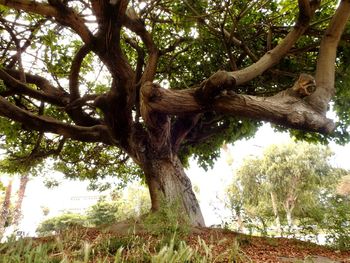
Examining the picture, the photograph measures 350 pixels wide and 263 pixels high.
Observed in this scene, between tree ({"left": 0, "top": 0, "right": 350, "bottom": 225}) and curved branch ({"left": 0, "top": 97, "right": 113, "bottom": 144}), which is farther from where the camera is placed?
curved branch ({"left": 0, "top": 97, "right": 113, "bottom": 144})

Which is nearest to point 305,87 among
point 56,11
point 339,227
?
point 339,227

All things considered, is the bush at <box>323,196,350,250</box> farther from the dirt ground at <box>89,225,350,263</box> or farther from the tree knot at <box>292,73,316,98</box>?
the tree knot at <box>292,73,316,98</box>

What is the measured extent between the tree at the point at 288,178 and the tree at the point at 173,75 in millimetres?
10784

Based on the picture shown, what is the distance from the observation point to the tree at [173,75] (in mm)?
4531

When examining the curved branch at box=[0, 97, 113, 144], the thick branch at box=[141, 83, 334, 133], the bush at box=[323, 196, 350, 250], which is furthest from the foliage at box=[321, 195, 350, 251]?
the curved branch at box=[0, 97, 113, 144]

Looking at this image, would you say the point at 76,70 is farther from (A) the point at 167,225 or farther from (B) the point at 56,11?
(A) the point at 167,225

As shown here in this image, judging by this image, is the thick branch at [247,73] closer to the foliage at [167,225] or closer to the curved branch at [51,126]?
the foliage at [167,225]

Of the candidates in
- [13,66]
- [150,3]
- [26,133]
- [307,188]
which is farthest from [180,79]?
[307,188]

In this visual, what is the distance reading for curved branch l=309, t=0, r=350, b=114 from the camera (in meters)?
4.68

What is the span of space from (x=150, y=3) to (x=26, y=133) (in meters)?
6.26

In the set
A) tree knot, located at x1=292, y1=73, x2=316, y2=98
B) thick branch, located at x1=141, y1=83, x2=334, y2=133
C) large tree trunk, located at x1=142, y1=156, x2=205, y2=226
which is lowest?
large tree trunk, located at x1=142, y1=156, x2=205, y2=226

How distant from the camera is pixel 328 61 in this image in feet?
16.4

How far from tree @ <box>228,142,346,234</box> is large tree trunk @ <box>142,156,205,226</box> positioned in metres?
12.5

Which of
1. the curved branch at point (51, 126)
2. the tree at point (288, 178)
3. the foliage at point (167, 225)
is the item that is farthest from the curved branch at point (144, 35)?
the tree at point (288, 178)
